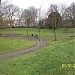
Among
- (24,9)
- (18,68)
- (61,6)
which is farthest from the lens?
(24,9)

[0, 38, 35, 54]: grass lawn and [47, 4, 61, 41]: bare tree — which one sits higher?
[47, 4, 61, 41]: bare tree

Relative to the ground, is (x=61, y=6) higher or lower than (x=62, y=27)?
higher

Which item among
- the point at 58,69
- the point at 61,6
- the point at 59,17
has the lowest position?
the point at 58,69

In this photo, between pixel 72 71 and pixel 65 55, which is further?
pixel 65 55

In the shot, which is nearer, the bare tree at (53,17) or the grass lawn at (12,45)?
the grass lawn at (12,45)

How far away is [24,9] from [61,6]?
21121 mm

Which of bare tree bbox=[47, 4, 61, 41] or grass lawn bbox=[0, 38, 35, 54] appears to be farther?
bare tree bbox=[47, 4, 61, 41]

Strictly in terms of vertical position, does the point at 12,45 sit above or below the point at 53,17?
below

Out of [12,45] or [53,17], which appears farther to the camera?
[53,17]

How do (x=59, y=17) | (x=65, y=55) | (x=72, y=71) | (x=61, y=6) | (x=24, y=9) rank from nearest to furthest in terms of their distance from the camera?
(x=72, y=71)
(x=65, y=55)
(x=59, y=17)
(x=61, y=6)
(x=24, y=9)

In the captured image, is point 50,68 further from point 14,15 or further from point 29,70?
point 14,15

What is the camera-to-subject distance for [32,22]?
108 meters

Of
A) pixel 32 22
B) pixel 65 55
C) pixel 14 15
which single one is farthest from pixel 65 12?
pixel 65 55

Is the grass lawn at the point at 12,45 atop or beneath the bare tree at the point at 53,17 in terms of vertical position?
beneath
